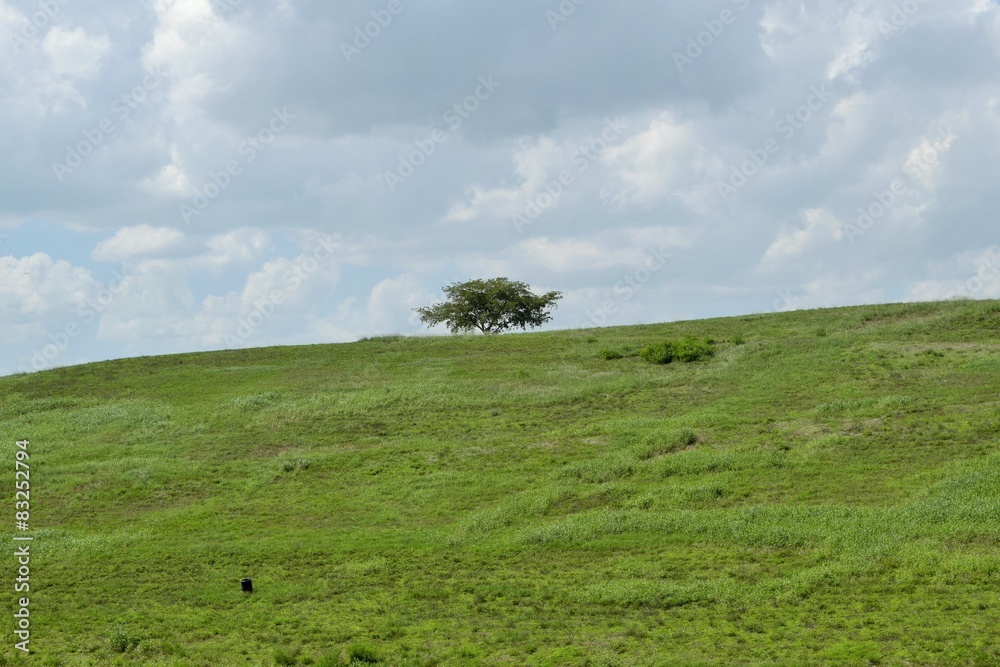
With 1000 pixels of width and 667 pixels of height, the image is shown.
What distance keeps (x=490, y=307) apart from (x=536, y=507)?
51.8 m

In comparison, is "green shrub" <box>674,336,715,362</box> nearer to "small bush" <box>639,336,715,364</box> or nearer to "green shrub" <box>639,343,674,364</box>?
"small bush" <box>639,336,715,364</box>

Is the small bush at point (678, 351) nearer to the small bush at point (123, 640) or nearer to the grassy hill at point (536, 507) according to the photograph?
the grassy hill at point (536, 507)

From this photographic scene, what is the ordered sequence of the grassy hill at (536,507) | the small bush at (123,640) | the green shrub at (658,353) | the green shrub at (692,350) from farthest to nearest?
the green shrub at (658,353), the green shrub at (692,350), the small bush at (123,640), the grassy hill at (536,507)

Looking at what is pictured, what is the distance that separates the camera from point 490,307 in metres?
82.9

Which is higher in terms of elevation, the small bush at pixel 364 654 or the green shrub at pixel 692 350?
the green shrub at pixel 692 350

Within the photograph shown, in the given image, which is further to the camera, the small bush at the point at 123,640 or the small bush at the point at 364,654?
the small bush at the point at 123,640

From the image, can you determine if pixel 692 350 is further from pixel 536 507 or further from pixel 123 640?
pixel 123 640

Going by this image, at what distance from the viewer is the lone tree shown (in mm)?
82500

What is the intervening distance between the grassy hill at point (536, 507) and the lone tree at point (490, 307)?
81.1ft

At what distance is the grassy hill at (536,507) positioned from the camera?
20.7 metres

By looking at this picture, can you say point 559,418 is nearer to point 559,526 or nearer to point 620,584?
point 559,526

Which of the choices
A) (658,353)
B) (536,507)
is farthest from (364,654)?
(658,353)

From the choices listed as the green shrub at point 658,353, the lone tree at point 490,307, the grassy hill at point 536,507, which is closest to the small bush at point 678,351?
the green shrub at point 658,353

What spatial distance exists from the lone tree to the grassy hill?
24729mm
